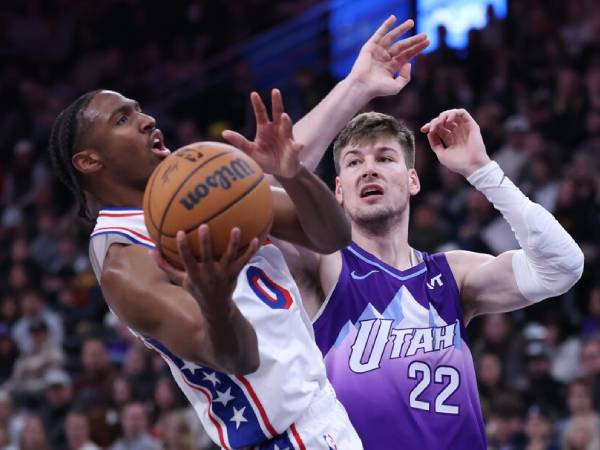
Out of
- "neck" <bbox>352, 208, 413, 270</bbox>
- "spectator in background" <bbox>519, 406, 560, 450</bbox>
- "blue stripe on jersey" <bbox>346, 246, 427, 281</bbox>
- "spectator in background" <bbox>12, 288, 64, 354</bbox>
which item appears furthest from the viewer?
"spectator in background" <bbox>12, 288, 64, 354</bbox>

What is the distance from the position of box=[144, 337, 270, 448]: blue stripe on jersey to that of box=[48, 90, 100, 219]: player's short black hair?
65 centimetres

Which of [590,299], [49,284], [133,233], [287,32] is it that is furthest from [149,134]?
[287,32]

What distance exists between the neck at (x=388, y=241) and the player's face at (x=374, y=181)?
0.17ft

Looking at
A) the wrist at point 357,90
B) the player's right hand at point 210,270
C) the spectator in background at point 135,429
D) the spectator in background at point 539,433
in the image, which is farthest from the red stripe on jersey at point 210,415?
the spectator in background at point 135,429

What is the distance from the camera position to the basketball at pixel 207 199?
290cm

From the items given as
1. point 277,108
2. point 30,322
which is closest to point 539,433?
point 277,108

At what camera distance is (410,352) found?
4.51m

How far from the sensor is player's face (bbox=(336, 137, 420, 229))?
15.5 ft

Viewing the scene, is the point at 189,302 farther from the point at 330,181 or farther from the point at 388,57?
the point at 330,181

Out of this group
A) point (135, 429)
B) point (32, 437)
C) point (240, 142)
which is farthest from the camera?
point (32, 437)

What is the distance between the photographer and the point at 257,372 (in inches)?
134

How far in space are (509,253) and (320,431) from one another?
1.66 metres

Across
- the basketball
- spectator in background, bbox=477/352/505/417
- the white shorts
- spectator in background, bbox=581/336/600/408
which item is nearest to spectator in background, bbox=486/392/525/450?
spectator in background, bbox=477/352/505/417

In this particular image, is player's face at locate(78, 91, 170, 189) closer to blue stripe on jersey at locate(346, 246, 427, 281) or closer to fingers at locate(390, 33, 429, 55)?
fingers at locate(390, 33, 429, 55)
